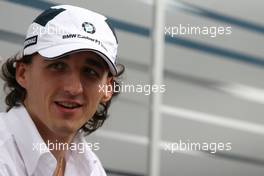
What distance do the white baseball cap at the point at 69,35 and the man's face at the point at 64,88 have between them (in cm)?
3

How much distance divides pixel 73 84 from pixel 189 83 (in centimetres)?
129

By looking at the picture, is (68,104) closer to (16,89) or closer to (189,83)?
(16,89)

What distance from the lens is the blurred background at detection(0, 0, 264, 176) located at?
2445mm

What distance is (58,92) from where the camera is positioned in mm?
1434

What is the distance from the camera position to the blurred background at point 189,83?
245cm

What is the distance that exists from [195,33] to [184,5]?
5.3 inches

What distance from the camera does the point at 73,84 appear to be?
1.41m

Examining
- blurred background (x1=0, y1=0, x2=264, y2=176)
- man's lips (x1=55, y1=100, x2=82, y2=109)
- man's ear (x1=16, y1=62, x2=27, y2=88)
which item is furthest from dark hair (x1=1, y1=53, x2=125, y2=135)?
blurred background (x1=0, y1=0, x2=264, y2=176)

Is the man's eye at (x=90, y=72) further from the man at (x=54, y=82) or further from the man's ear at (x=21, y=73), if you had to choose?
the man's ear at (x=21, y=73)

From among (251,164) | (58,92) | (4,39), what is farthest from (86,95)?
(251,164)

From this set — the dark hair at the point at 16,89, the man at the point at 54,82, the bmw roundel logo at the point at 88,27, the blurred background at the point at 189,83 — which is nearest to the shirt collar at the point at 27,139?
the man at the point at 54,82

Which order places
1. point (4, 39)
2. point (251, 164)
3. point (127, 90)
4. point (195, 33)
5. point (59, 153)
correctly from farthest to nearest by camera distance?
point (251, 164), point (195, 33), point (127, 90), point (4, 39), point (59, 153)

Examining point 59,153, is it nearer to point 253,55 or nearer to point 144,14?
point 144,14

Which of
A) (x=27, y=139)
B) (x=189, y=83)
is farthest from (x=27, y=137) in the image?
(x=189, y=83)
